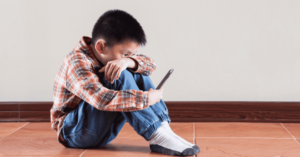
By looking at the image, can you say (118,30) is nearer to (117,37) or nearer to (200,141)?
(117,37)

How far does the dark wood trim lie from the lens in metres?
1.66

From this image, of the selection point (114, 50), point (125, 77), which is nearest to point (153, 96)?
point (125, 77)

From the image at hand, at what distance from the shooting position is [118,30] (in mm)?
1100

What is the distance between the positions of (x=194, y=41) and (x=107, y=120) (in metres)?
0.77

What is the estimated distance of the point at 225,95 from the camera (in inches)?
66.6

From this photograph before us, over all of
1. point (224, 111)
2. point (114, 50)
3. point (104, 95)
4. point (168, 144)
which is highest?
point (114, 50)

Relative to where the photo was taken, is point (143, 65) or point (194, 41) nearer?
point (143, 65)

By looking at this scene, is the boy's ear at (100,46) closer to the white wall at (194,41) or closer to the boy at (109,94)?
the boy at (109,94)

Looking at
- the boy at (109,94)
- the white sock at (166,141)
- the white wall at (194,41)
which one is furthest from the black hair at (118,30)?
the white wall at (194,41)

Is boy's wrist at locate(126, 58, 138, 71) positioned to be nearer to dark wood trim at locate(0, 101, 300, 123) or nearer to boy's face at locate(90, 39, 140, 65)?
boy's face at locate(90, 39, 140, 65)

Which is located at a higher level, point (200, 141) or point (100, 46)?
point (100, 46)

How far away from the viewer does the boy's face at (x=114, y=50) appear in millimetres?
1111

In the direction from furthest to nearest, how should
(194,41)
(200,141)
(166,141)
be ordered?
(194,41), (200,141), (166,141)

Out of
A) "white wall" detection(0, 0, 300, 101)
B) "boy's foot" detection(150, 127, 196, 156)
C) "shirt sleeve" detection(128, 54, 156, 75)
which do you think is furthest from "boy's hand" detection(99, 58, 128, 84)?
"white wall" detection(0, 0, 300, 101)
